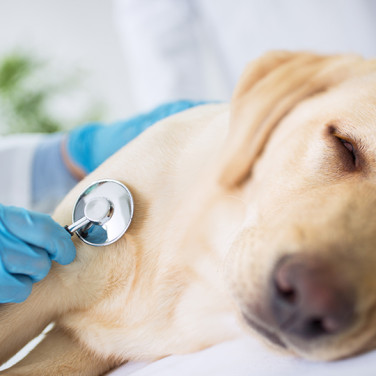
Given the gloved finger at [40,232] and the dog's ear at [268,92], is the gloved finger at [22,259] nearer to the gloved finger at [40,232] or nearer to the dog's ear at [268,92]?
the gloved finger at [40,232]

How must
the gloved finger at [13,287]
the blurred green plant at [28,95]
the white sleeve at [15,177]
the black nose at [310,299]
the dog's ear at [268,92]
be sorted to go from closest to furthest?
the black nose at [310,299]
the gloved finger at [13,287]
the dog's ear at [268,92]
the white sleeve at [15,177]
the blurred green plant at [28,95]

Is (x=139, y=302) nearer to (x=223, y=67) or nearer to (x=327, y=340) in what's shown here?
(x=327, y=340)

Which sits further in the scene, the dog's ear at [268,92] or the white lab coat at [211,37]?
the white lab coat at [211,37]

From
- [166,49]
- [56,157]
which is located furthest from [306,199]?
[166,49]

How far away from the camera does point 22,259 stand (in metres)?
1.17

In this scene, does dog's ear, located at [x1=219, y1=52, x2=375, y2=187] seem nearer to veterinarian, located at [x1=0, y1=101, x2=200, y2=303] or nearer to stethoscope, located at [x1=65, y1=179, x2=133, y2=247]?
stethoscope, located at [x1=65, y1=179, x2=133, y2=247]

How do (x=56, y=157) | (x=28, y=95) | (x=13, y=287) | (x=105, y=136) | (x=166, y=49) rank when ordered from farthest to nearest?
1. (x=28, y=95)
2. (x=166, y=49)
3. (x=56, y=157)
4. (x=105, y=136)
5. (x=13, y=287)

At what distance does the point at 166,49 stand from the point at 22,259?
9.20ft

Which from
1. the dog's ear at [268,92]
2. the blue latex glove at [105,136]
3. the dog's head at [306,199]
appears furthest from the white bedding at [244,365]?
the blue latex glove at [105,136]

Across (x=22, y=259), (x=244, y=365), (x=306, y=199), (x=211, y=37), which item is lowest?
(x=244, y=365)

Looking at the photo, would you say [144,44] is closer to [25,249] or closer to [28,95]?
[28,95]

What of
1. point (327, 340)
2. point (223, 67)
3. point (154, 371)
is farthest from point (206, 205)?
point (223, 67)

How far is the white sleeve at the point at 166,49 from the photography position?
3.54 meters

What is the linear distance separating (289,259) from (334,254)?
0.29ft
